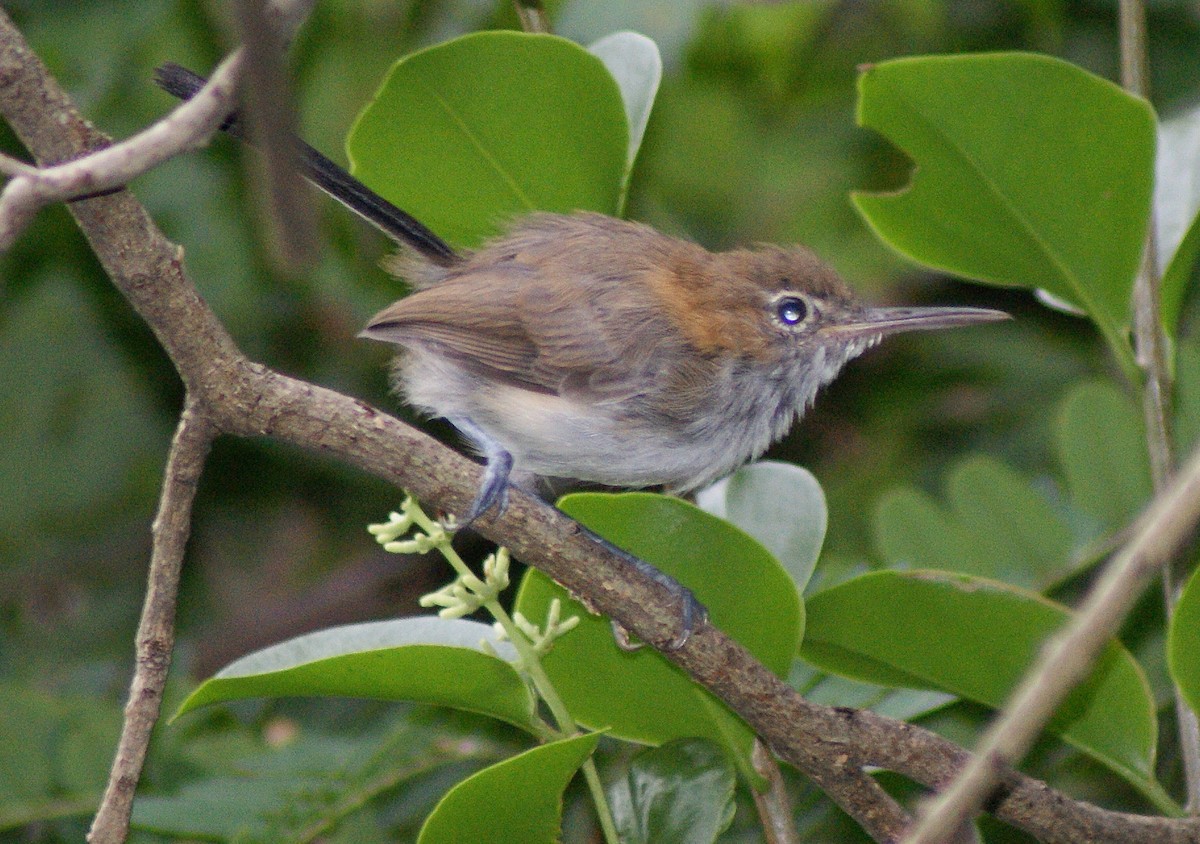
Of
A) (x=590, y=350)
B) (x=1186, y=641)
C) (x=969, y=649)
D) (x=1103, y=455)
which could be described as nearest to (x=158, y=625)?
(x=590, y=350)

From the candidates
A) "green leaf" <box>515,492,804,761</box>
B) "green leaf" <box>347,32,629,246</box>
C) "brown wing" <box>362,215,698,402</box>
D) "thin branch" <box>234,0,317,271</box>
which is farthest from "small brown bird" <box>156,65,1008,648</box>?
"thin branch" <box>234,0,317,271</box>

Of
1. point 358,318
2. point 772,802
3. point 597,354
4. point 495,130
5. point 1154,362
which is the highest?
point 495,130

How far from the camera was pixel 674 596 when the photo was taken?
223 centimetres

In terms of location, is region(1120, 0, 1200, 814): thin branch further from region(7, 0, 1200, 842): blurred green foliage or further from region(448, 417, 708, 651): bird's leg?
region(7, 0, 1200, 842): blurred green foliage

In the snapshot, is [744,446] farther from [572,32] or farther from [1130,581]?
[1130,581]

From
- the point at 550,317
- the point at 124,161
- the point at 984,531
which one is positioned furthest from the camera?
the point at 984,531

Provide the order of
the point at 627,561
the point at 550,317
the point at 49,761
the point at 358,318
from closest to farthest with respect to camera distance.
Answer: the point at 627,561 < the point at 550,317 < the point at 49,761 < the point at 358,318

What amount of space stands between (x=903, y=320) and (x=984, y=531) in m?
0.54

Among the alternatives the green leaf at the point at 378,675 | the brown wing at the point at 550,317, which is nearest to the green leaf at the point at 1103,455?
the brown wing at the point at 550,317

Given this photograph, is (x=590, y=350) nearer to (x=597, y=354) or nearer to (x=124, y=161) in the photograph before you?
(x=597, y=354)

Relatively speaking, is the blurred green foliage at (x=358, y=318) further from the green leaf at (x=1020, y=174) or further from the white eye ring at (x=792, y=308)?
the green leaf at (x=1020, y=174)

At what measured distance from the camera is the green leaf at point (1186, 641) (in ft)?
7.16

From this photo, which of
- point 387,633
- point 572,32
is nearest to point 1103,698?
point 387,633

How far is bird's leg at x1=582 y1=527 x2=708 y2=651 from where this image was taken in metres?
2.19
